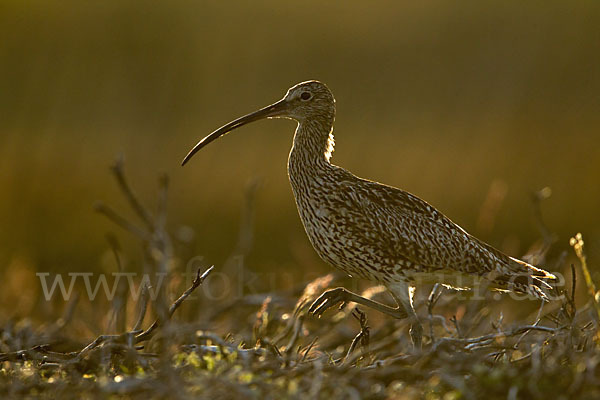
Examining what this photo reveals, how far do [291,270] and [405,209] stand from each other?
5.13 meters

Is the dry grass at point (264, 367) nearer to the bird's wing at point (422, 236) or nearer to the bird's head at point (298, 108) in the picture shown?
the bird's wing at point (422, 236)

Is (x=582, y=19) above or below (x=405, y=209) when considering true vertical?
above

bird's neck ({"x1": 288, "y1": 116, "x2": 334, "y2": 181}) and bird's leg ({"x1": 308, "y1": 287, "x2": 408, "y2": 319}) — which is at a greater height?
bird's neck ({"x1": 288, "y1": 116, "x2": 334, "y2": 181})

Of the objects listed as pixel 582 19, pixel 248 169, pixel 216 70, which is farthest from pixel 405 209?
pixel 582 19

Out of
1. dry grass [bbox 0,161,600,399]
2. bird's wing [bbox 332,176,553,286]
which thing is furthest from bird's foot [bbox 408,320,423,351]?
dry grass [bbox 0,161,600,399]

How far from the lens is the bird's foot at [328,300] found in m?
6.62

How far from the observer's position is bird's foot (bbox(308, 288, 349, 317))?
6617mm

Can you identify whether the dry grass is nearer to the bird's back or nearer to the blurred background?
the bird's back

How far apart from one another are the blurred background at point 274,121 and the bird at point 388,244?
2.77m

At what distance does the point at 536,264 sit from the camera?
7152mm

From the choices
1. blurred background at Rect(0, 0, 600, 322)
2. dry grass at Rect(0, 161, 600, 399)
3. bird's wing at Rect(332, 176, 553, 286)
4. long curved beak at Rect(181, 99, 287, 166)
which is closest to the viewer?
dry grass at Rect(0, 161, 600, 399)

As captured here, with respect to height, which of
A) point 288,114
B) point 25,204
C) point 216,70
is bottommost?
point 25,204

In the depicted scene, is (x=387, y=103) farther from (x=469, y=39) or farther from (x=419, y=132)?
(x=469, y=39)

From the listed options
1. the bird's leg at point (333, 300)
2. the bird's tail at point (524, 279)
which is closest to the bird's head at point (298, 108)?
the bird's leg at point (333, 300)
